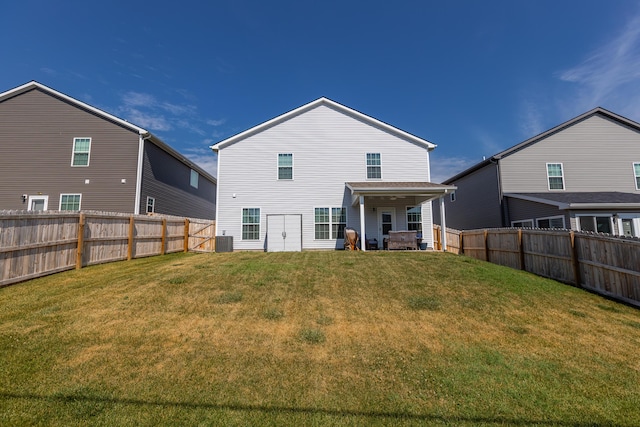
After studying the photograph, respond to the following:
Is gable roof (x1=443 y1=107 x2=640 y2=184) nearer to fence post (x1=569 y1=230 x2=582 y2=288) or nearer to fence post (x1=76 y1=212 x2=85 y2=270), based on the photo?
fence post (x1=569 y1=230 x2=582 y2=288)

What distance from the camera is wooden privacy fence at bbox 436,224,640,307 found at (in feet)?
23.4

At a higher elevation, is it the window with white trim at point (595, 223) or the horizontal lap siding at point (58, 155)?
the horizontal lap siding at point (58, 155)

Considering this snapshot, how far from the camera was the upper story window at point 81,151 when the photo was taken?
51.8 feet

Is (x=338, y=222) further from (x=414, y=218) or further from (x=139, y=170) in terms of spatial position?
(x=139, y=170)

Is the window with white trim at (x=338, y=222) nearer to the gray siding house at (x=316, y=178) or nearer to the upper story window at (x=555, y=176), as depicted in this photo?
the gray siding house at (x=316, y=178)

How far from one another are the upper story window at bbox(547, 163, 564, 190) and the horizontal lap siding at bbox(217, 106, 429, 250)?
826cm

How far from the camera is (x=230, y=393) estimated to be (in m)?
3.61

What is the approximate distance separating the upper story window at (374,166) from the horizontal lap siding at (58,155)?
12.7 metres

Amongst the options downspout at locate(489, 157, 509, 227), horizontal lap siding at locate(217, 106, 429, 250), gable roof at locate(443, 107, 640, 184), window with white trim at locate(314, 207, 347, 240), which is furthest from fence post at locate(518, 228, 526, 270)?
gable roof at locate(443, 107, 640, 184)

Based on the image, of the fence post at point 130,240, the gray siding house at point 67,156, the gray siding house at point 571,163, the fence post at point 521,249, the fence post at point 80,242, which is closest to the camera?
the fence post at point 80,242

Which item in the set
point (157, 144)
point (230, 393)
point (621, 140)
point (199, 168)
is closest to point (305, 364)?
point (230, 393)

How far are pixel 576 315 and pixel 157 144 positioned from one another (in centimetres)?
1950

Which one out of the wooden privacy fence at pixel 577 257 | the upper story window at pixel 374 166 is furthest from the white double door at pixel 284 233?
the wooden privacy fence at pixel 577 257

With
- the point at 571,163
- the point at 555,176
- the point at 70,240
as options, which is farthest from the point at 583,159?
the point at 70,240
